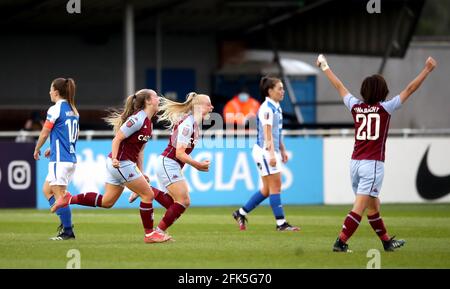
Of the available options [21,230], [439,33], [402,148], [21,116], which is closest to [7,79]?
[21,116]

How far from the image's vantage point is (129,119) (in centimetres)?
1355

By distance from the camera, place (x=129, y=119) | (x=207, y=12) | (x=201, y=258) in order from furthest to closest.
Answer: (x=207, y=12), (x=129, y=119), (x=201, y=258)

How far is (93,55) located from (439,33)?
129 ft

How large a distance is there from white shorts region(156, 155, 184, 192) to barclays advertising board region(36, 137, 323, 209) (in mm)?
7899

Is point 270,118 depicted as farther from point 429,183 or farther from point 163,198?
point 429,183

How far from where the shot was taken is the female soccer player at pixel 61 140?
47.3 feet

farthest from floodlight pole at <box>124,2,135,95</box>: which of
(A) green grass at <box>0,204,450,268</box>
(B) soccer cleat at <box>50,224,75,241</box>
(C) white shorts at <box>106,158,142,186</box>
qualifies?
(C) white shorts at <box>106,158,142,186</box>

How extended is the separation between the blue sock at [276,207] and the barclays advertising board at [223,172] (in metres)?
5.93

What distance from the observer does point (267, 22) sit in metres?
33.1

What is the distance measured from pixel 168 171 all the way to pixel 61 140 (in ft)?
5.01

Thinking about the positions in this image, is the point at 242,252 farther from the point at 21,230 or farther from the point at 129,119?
the point at 21,230

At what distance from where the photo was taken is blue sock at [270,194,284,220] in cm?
1616

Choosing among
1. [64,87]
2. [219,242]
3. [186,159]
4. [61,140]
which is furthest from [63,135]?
[219,242]

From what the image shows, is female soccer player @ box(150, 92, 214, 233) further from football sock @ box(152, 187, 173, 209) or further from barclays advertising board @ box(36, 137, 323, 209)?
barclays advertising board @ box(36, 137, 323, 209)
